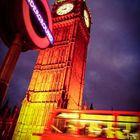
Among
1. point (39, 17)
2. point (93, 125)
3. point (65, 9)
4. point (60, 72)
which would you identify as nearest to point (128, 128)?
point (93, 125)

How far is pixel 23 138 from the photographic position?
81.6 ft

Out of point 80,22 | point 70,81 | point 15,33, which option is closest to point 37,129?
point 70,81

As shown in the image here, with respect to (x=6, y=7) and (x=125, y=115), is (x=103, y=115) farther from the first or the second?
(x=6, y=7)

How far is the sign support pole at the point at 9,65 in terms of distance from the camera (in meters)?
3.98

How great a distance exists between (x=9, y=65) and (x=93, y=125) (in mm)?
4195

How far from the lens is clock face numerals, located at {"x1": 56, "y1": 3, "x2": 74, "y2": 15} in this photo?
3415cm

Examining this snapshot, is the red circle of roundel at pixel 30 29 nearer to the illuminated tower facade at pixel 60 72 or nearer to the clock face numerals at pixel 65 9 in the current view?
the illuminated tower facade at pixel 60 72

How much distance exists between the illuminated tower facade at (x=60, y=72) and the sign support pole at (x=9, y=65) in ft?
68.5

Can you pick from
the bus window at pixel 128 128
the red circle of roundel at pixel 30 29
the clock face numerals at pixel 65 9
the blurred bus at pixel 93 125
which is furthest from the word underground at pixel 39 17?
the clock face numerals at pixel 65 9

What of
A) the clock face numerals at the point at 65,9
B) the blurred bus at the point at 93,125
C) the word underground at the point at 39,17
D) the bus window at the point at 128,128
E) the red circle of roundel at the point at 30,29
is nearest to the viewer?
the red circle of roundel at the point at 30,29

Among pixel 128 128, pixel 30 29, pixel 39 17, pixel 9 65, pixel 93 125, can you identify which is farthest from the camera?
pixel 93 125

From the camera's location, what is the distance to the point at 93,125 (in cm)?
732

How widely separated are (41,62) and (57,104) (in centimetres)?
821

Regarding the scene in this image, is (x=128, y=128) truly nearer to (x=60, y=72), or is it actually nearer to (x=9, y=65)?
(x=9, y=65)
